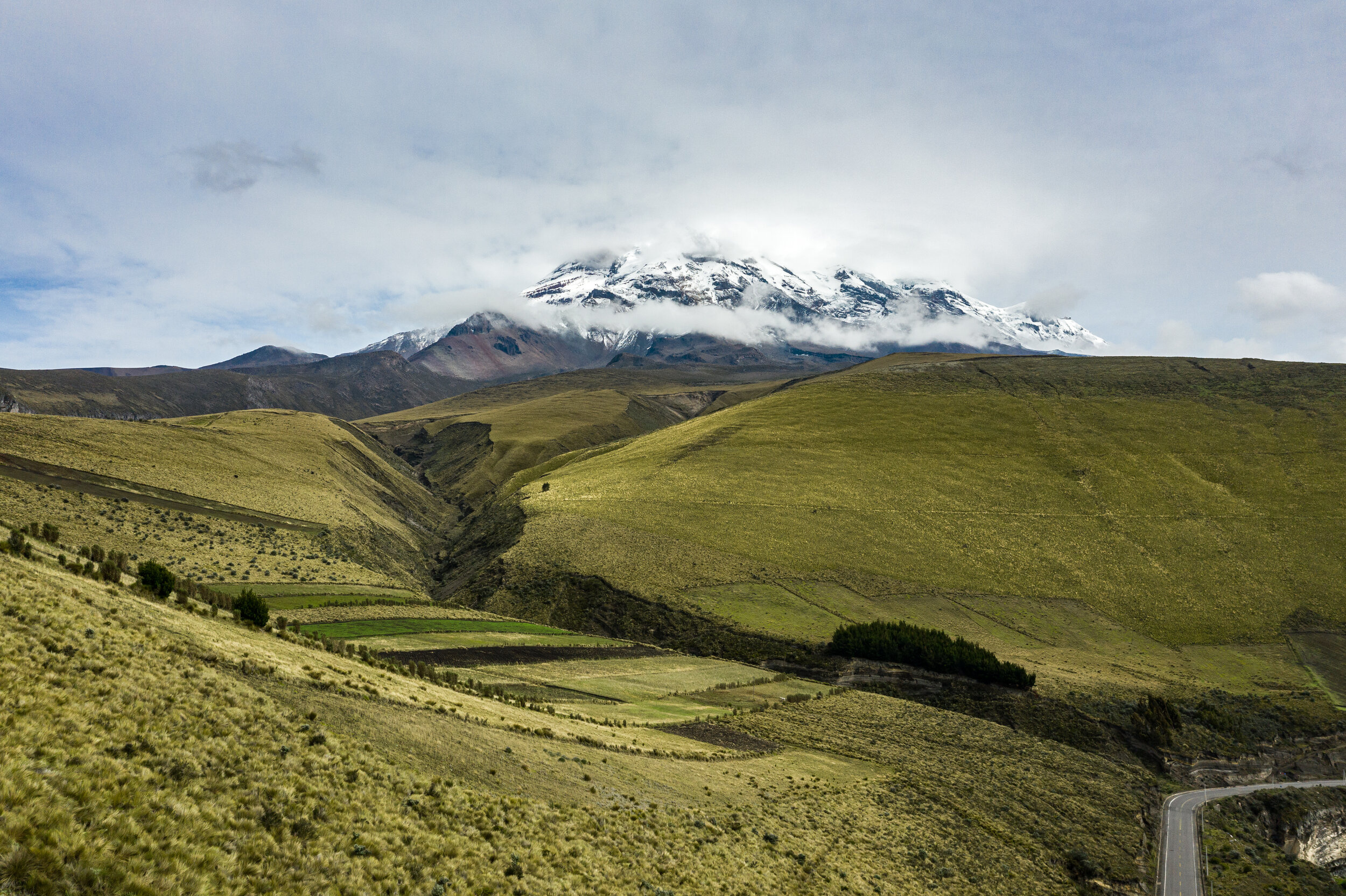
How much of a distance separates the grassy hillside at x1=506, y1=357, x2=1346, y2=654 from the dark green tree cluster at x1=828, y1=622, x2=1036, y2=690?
495 cm

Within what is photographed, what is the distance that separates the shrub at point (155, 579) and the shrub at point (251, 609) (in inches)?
112

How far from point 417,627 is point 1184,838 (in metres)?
55.7

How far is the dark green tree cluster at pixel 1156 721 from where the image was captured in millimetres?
53688

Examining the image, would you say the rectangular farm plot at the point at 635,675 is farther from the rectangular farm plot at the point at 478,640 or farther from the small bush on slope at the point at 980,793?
the small bush on slope at the point at 980,793

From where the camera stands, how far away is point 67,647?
1559 cm

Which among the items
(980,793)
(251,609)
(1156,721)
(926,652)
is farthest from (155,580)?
(1156,721)

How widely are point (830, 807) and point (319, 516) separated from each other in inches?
2926

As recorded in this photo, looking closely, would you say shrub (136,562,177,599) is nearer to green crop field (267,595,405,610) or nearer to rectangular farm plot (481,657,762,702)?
rectangular farm plot (481,657,762,702)

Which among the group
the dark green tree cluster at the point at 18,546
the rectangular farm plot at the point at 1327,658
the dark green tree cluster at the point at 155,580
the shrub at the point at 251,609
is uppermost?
the rectangular farm plot at the point at 1327,658

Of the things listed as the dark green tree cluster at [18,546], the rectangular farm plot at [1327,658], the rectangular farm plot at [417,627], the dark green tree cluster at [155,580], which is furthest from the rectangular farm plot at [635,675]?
the rectangular farm plot at [1327,658]

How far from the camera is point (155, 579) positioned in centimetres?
2872

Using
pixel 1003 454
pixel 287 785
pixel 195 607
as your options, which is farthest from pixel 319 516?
pixel 1003 454

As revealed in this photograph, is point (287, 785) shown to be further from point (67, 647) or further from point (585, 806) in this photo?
point (585, 806)

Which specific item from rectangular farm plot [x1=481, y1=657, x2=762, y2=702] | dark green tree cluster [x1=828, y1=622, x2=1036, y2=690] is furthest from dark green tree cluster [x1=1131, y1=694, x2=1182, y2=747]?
rectangular farm plot [x1=481, y1=657, x2=762, y2=702]
